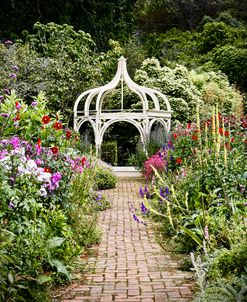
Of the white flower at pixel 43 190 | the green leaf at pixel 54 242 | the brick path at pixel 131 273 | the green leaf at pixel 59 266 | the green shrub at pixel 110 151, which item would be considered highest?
the green shrub at pixel 110 151

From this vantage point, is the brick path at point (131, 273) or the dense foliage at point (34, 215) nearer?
the dense foliage at point (34, 215)

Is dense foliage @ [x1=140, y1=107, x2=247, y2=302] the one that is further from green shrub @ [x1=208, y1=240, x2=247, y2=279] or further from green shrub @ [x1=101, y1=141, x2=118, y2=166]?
green shrub @ [x1=101, y1=141, x2=118, y2=166]

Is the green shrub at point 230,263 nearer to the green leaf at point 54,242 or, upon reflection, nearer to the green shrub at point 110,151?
the green leaf at point 54,242

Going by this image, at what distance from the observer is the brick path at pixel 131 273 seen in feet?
14.1

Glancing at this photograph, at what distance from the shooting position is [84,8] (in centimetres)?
2233

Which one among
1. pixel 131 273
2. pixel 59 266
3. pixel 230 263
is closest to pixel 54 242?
pixel 59 266

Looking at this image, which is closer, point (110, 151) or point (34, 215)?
point (34, 215)

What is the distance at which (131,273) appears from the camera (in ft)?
16.3

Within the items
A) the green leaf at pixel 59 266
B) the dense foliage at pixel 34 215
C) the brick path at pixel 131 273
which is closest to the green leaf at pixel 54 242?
the dense foliage at pixel 34 215

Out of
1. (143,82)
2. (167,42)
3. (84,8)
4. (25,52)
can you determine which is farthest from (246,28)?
(25,52)

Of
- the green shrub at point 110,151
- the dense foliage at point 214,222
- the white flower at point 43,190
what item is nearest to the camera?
the dense foliage at point 214,222

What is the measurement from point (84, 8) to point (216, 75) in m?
6.19

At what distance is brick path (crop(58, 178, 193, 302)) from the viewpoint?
4.29 m

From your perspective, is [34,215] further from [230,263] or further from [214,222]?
[214,222]
